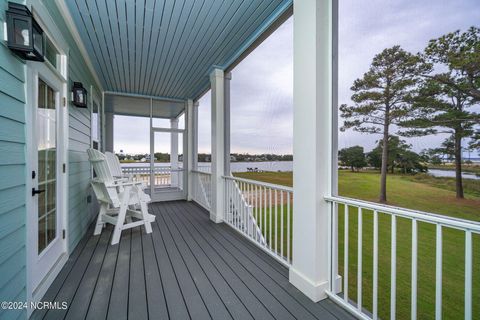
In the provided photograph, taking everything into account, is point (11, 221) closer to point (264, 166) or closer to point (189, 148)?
point (264, 166)

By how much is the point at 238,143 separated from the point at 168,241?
5.89 feet

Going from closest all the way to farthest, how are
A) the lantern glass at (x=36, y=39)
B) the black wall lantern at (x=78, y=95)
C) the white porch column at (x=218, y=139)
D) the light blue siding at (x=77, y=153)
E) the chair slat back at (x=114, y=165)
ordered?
1. the lantern glass at (x=36, y=39)
2. the light blue siding at (x=77, y=153)
3. the black wall lantern at (x=78, y=95)
4. the white porch column at (x=218, y=139)
5. the chair slat back at (x=114, y=165)

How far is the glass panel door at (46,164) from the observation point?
1815 mm

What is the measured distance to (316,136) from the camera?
167 cm

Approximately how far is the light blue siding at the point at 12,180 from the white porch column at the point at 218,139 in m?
2.50

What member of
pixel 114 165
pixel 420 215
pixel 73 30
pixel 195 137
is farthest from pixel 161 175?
pixel 420 215

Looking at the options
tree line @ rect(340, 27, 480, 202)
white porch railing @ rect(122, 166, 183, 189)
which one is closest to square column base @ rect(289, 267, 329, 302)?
tree line @ rect(340, 27, 480, 202)

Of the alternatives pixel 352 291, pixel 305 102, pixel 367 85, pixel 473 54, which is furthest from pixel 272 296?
pixel 473 54

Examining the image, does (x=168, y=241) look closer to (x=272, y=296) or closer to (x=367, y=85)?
(x=272, y=296)

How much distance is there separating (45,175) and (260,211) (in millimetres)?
2270

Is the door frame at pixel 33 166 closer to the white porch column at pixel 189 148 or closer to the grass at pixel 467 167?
the grass at pixel 467 167

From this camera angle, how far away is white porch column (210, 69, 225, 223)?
3670 mm

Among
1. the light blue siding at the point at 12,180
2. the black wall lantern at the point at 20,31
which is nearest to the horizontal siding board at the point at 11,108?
the light blue siding at the point at 12,180

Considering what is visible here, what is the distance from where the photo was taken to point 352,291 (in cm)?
200
